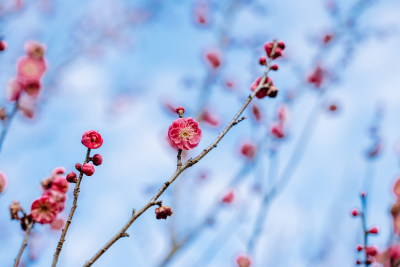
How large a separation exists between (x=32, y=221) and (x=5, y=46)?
112 cm

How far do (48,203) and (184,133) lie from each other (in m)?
0.71

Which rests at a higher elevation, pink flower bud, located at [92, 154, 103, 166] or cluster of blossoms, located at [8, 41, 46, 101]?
cluster of blossoms, located at [8, 41, 46, 101]

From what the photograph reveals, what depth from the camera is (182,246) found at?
3.62 meters

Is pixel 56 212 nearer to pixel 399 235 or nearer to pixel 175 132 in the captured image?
pixel 175 132

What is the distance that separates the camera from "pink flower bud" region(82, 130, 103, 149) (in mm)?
1658

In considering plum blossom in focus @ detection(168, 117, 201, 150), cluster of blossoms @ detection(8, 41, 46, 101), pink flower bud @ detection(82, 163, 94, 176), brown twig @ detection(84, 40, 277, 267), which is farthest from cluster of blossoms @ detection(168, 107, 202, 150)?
cluster of blossoms @ detection(8, 41, 46, 101)

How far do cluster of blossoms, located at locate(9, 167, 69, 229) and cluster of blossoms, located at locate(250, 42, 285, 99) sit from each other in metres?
1.08

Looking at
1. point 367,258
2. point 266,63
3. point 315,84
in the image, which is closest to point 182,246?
point 367,258

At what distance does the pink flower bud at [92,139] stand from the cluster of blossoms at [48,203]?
26 cm

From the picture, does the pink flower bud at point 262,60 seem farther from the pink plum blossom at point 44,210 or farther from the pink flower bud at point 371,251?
the pink plum blossom at point 44,210

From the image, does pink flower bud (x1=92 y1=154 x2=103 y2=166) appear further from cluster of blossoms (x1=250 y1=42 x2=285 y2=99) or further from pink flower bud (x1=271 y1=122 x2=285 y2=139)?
pink flower bud (x1=271 y1=122 x2=285 y2=139)

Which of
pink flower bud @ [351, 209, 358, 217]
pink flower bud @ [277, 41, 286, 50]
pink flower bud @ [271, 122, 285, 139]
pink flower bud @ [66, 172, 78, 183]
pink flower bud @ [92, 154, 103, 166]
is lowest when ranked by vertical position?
pink flower bud @ [66, 172, 78, 183]

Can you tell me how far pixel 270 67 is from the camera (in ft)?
6.75

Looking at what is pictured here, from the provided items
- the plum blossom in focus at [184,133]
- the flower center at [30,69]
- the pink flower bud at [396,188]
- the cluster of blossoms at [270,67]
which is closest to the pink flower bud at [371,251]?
the pink flower bud at [396,188]
